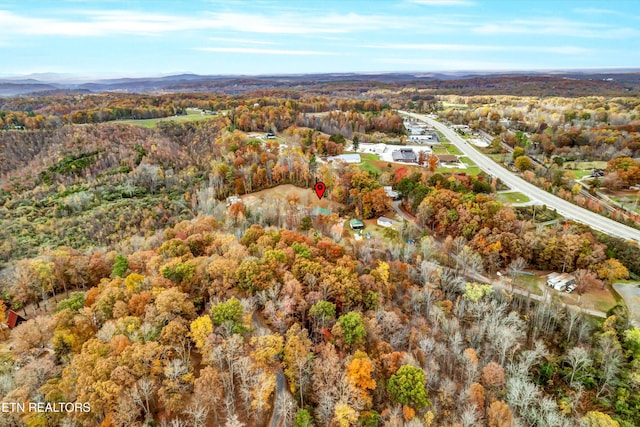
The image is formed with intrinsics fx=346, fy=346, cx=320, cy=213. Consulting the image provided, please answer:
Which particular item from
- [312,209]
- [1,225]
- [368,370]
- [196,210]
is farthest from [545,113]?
[1,225]

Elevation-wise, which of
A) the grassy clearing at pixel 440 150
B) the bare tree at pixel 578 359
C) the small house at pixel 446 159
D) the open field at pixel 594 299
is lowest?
the bare tree at pixel 578 359

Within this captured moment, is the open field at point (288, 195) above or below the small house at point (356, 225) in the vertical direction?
above

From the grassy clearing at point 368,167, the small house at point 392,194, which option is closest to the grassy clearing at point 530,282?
the small house at point 392,194

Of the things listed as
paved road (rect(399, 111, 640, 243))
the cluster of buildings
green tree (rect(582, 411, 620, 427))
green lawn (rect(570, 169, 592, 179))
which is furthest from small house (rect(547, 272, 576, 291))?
the cluster of buildings

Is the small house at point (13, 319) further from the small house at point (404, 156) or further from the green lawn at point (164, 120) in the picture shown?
the green lawn at point (164, 120)

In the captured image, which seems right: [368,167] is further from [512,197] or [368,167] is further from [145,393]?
[145,393]

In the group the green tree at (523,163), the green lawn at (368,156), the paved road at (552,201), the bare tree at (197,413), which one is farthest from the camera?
the green lawn at (368,156)

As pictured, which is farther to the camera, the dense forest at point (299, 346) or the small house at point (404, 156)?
the small house at point (404, 156)
